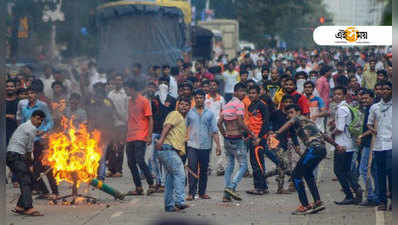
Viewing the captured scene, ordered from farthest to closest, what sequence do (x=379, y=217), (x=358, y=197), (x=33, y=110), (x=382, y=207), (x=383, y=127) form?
(x=33, y=110) < (x=358, y=197) < (x=382, y=207) < (x=383, y=127) < (x=379, y=217)

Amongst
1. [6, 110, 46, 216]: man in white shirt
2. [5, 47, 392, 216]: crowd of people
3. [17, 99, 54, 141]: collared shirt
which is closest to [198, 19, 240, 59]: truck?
[5, 47, 392, 216]: crowd of people

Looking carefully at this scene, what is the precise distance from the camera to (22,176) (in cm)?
951

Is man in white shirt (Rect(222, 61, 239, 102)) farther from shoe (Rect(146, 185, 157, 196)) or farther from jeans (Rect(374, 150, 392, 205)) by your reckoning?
jeans (Rect(374, 150, 392, 205))

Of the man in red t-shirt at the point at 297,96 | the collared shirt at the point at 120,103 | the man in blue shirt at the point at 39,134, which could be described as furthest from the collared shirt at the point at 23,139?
the man in red t-shirt at the point at 297,96

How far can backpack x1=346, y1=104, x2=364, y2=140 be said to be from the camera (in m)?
10.1

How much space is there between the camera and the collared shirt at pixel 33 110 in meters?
11.1

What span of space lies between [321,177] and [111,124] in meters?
3.42

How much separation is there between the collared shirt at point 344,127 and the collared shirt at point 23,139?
3.85 metres

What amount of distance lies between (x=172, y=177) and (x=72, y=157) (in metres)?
1.51

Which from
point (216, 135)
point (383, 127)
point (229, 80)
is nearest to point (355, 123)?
point (383, 127)

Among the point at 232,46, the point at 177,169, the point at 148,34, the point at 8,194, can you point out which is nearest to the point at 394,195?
the point at 177,169

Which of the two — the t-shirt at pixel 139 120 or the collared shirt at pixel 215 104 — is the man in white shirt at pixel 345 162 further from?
the collared shirt at pixel 215 104

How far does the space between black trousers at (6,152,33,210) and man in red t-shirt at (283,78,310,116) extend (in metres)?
3.59

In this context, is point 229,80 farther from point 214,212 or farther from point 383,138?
point 383,138
